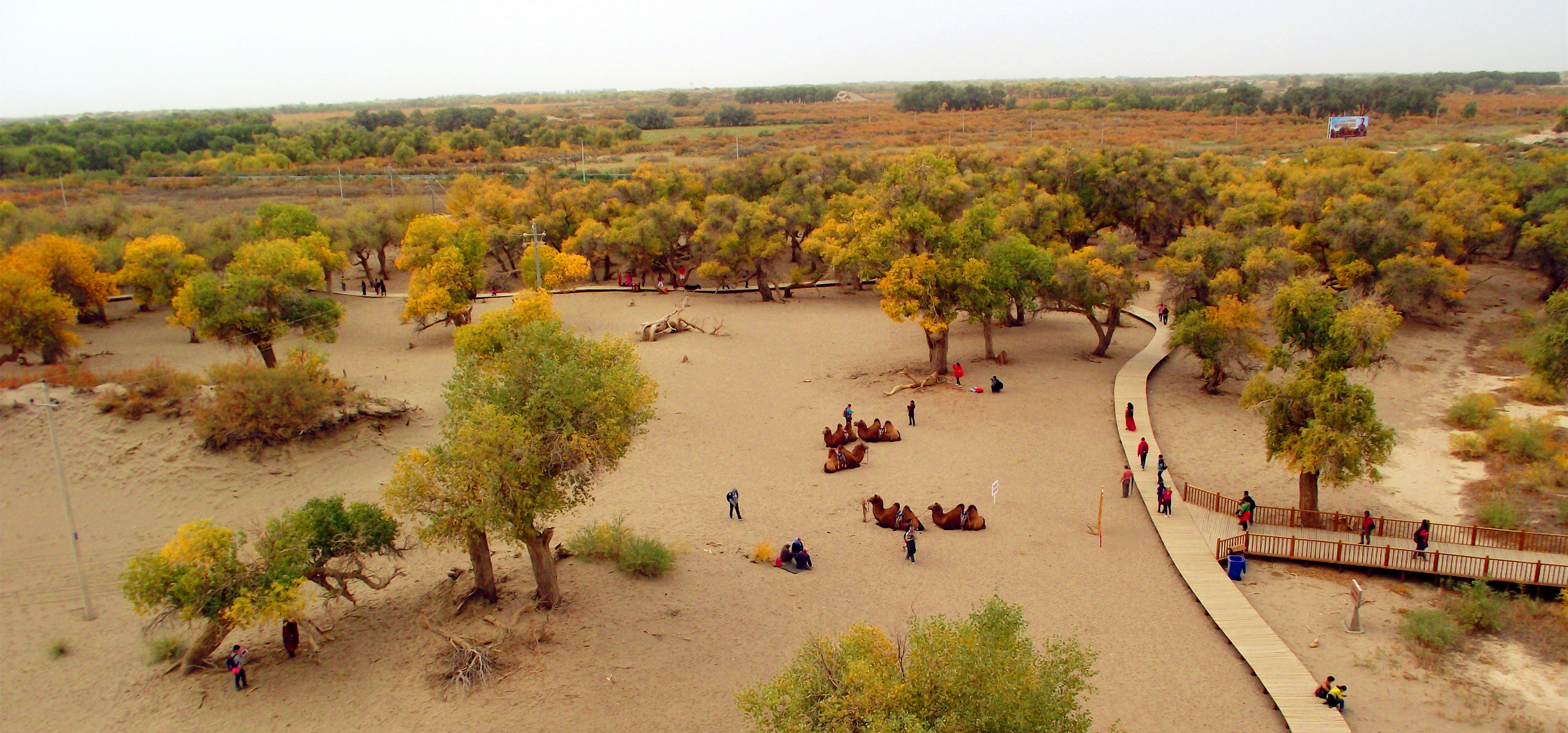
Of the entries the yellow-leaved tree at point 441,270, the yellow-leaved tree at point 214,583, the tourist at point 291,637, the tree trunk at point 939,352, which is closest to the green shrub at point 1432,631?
the tree trunk at point 939,352

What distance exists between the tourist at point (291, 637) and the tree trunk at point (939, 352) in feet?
69.0

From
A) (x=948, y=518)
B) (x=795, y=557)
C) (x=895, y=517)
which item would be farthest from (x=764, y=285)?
(x=795, y=557)

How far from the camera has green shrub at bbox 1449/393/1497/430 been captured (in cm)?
2644

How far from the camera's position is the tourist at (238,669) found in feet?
48.8

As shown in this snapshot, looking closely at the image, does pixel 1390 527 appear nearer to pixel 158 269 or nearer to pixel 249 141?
pixel 158 269

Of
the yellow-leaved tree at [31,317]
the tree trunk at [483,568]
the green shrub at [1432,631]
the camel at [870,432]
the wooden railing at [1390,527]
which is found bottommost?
the green shrub at [1432,631]

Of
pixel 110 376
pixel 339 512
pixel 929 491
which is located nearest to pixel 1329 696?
pixel 929 491

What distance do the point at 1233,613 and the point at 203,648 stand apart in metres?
18.2

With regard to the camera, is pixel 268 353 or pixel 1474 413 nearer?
pixel 1474 413

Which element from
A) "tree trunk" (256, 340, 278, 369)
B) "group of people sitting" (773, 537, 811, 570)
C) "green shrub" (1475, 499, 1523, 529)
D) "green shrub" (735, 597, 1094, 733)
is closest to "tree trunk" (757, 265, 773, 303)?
"tree trunk" (256, 340, 278, 369)

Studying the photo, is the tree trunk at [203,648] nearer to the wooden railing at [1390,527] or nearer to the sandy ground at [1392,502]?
the sandy ground at [1392,502]

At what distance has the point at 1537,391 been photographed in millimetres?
27406

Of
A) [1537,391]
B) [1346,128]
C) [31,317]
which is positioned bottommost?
[1537,391]

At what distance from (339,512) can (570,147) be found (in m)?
92.9
